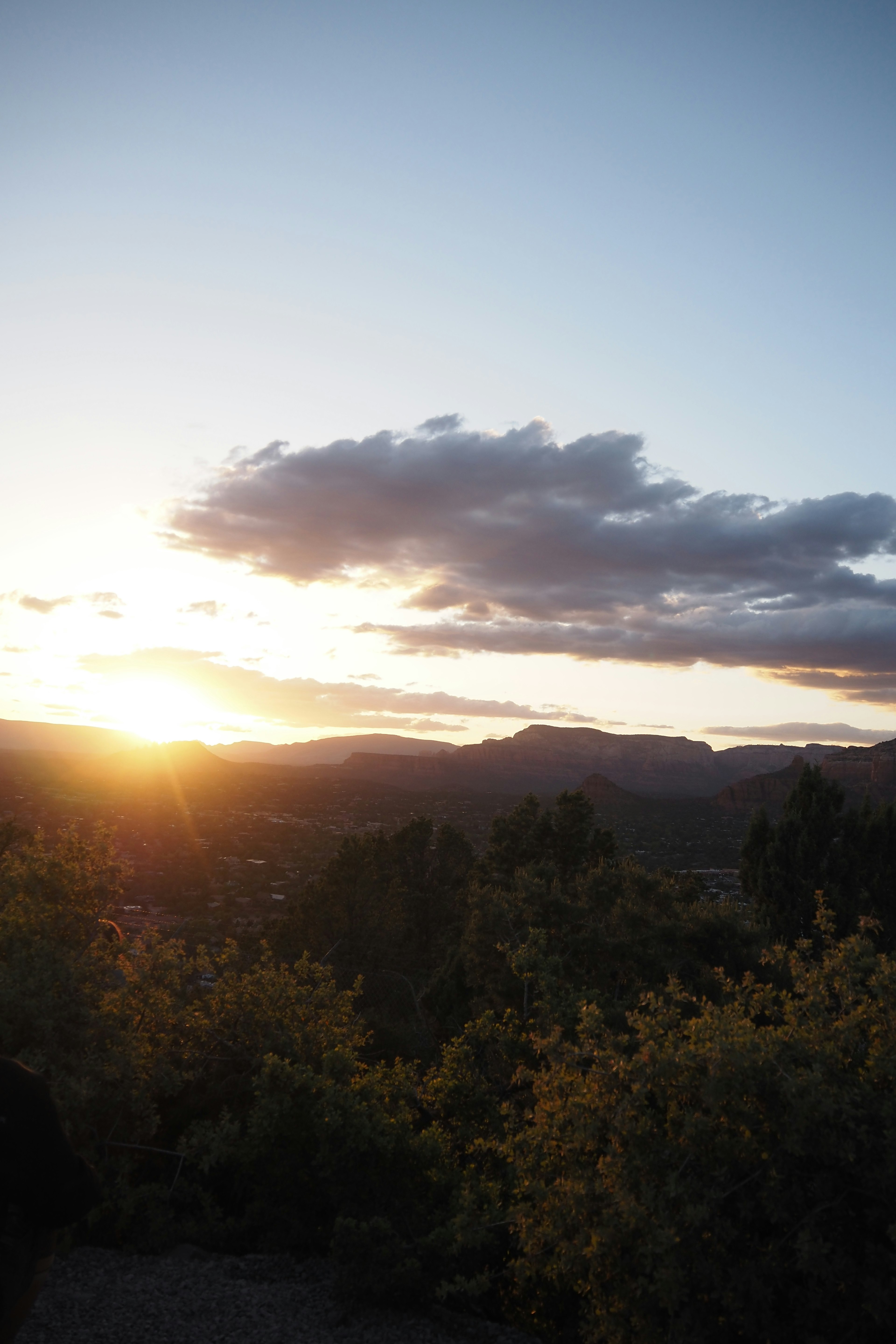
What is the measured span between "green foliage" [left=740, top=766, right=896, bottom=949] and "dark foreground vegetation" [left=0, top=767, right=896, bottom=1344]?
26.0 feet

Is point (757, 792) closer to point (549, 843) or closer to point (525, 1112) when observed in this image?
point (549, 843)

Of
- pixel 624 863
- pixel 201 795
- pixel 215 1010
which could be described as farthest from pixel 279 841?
pixel 215 1010

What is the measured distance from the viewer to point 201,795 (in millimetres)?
120625

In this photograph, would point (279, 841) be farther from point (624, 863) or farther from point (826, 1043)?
point (826, 1043)

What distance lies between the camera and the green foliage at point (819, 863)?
27469mm

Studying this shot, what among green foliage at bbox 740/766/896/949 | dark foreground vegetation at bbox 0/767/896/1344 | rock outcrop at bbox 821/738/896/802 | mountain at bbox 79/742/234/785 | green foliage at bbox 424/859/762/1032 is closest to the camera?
dark foreground vegetation at bbox 0/767/896/1344

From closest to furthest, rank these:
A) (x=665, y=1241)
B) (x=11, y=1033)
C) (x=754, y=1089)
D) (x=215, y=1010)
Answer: (x=665, y=1241)
(x=754, y=1089)
(x=11, y=1033)
(x=215, y=1010)

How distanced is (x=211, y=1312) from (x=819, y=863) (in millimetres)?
26057

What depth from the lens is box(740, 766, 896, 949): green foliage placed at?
90.1 feet

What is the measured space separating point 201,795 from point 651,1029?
121120mm

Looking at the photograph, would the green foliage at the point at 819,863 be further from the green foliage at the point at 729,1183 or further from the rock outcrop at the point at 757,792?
the rock outcrop at the point at 757,792

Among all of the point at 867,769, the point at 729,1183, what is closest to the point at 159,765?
the point at 867,769

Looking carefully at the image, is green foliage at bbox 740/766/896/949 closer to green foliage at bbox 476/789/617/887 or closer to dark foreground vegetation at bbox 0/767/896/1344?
green foliage at bbox 476/789/617/887

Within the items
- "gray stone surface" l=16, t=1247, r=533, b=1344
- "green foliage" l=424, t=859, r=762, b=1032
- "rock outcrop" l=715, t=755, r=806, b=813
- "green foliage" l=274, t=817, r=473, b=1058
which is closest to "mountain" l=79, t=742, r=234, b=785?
"rock outcrop" l=715, t=755, r=806, b=813
